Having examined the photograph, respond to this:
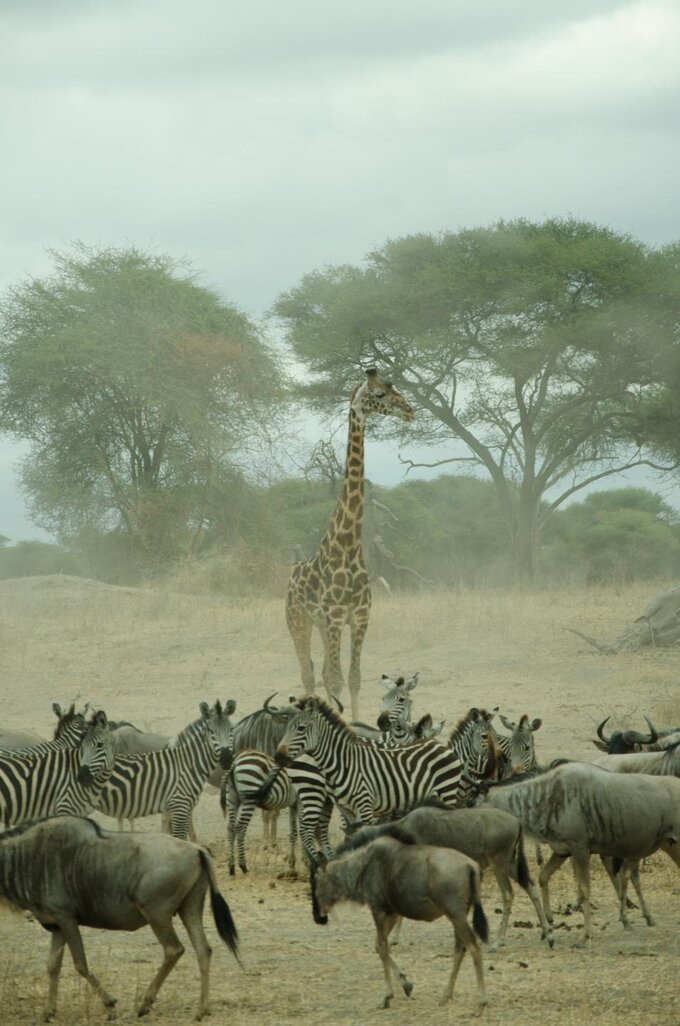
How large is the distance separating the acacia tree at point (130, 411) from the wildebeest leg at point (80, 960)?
2515 cm

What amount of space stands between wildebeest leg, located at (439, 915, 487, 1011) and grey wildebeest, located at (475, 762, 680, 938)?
1.20 m

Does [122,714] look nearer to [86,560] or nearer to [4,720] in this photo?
[4,720]

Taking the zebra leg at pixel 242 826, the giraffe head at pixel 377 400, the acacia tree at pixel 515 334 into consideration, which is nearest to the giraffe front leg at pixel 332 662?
the giraffe head at pixel 377 400

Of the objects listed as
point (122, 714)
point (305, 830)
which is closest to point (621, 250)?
point (122, 714)

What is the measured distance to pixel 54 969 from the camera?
6043mm

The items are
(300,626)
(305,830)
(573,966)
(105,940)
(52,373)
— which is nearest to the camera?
(573,966)

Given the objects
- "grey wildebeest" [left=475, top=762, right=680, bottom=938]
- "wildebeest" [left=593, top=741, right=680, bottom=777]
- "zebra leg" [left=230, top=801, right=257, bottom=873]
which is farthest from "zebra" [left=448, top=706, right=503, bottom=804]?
"grey wildebeest" [left=475, top=762, right=680, bottom=938]

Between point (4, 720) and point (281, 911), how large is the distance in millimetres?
7756

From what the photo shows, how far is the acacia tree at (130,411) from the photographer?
31.6m

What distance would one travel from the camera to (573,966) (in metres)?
6.66

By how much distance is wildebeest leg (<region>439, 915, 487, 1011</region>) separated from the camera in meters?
5.97

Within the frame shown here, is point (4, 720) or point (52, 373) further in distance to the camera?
point (52, 373)

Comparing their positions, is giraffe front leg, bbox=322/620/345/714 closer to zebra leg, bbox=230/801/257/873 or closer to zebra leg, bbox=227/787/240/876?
zebra leg, bbox=227/787/240/876

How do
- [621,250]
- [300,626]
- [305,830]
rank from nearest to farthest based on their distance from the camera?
1. [305,830]
2. [300,626]
3. [621,250]
